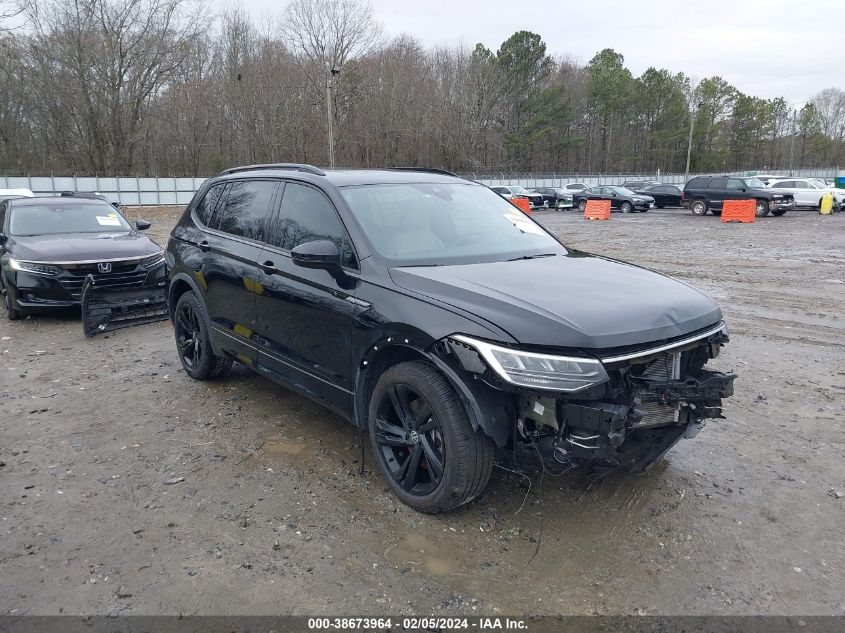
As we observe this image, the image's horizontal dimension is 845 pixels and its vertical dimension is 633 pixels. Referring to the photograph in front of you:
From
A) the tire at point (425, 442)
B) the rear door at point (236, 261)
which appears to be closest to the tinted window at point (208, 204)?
the rear door at point (236, 261)

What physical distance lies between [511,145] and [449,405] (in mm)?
69504

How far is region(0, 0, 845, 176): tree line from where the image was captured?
44688mm

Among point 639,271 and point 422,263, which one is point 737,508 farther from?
point 422,263

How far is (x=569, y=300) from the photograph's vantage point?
3211mm

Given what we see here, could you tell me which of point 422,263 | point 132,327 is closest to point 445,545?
point 422,263

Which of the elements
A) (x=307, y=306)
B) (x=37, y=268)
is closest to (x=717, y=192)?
(x=37, y=268)

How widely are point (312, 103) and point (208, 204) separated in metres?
52.5

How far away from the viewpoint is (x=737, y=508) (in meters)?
3.60

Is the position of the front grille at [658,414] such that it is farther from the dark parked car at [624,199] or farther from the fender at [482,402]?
the dark parked car at [624,199]

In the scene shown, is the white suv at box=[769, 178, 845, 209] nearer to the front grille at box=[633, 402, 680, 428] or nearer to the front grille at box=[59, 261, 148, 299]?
the front grille at box=[59, 261, 148, 299]

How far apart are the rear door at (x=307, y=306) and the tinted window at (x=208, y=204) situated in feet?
Answer: 3.96

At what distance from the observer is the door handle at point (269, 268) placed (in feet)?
14.6

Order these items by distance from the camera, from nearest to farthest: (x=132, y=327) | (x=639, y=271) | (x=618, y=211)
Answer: (x=639, y=271), (x=132, y=327), (x=618, y=211)

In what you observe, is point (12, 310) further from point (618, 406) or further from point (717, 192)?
point (717, 192)
